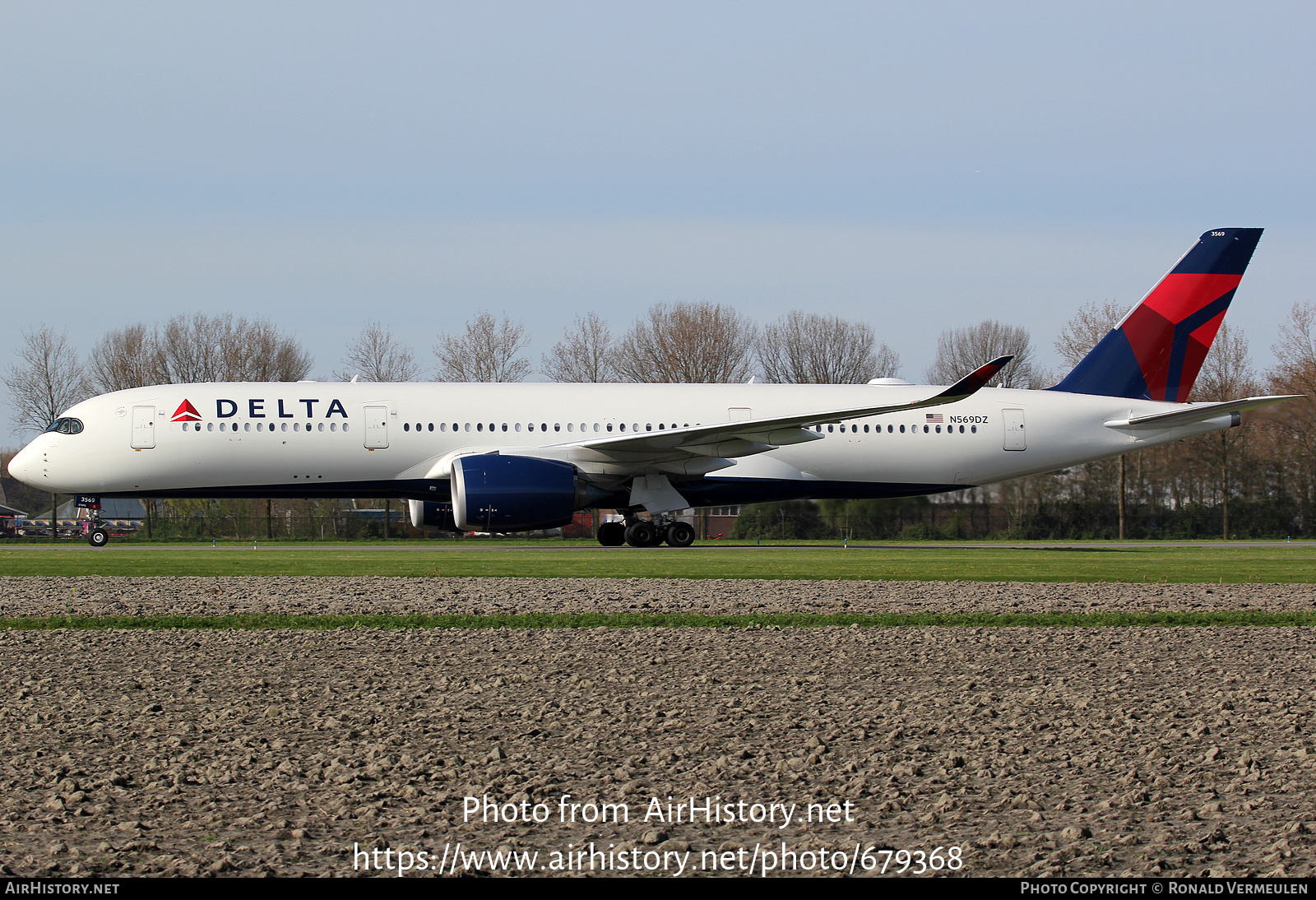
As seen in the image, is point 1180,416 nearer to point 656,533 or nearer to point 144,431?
point 656,533

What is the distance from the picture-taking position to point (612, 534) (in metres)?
21.9

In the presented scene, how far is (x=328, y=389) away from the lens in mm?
20188

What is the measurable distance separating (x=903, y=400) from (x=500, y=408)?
733 centimetres

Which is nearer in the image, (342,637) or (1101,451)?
(342,637)

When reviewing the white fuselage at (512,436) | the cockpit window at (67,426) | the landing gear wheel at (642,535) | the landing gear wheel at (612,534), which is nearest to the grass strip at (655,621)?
the white fuselage at (512,436)

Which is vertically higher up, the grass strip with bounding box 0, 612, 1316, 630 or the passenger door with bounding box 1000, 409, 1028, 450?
the passenger door with bounding box 1000, 409, 1028, 450

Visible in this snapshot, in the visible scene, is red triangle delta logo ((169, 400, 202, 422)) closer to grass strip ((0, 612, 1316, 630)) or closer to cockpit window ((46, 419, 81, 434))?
cockpit window ((46, 419, 81, 434))

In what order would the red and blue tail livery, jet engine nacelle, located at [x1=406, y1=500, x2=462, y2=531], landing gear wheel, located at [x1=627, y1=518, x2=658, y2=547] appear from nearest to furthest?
jet engine nacelle, located at [x1=406, y1=500, x2=462, y2=531]
landing gear wheel, located at [x1=627, y1=518, x2=658, y2=547]
the red and blue tail livery

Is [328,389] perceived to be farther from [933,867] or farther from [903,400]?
[933,867]

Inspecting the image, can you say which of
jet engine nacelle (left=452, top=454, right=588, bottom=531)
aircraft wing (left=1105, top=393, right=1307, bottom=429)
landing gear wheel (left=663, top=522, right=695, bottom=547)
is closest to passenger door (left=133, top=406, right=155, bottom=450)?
jet engine nacelle (left=452, top=454, right=588, bottom=531)

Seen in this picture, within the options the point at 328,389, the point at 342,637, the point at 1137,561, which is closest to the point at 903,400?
the point at 1137,561

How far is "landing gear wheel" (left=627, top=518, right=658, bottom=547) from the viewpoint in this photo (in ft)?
68.8

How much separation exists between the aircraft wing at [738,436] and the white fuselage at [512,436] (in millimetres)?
672

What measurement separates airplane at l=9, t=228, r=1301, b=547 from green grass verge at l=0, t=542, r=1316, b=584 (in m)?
1.17
